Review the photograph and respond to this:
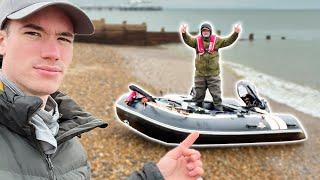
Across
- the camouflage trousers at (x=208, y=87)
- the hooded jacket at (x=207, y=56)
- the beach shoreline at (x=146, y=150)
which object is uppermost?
the hooded jacket at (x=207, y=56)

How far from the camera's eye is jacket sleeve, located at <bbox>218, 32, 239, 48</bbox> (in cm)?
993

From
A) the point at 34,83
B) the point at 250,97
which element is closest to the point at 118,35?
the point at 250,97

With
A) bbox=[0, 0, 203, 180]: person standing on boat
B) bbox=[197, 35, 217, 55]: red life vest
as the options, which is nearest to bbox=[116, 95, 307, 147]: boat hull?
bbox=[197, 35, 217, 55]: red life vest

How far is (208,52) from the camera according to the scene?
1025cm

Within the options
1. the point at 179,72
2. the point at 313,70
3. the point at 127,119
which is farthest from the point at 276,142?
the point at 313,70

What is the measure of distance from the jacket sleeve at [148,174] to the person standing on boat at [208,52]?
769cm

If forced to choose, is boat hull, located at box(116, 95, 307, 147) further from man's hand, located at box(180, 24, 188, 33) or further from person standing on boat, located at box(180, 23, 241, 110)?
man's hand, located at box(180, 24, 188, 33)

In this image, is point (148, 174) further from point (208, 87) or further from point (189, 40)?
point (208, 87)

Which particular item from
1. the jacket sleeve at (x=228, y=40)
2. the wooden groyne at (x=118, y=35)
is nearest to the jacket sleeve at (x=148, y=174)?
the jacket sleeve at (x=228, y=40)

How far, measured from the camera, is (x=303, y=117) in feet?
58.4

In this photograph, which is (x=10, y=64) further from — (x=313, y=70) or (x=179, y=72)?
(x=313, y=70)

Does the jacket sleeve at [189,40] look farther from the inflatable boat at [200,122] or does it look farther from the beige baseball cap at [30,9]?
the beige baseball cap at [30,9]

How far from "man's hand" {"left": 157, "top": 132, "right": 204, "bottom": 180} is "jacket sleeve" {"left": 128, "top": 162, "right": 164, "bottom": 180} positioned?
0.05 m

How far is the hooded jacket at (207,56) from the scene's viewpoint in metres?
10.2
